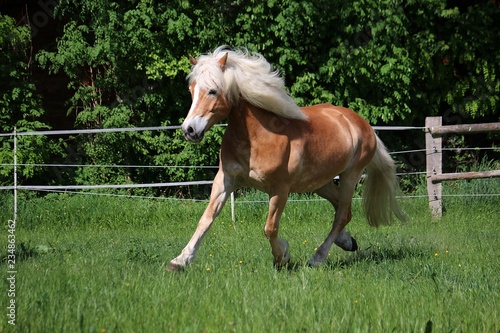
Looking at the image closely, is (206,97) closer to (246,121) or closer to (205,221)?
(246,121)

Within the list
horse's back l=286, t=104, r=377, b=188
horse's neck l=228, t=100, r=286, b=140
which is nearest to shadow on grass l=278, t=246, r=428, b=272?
horse's back l=286, t=104, r=377, b=188

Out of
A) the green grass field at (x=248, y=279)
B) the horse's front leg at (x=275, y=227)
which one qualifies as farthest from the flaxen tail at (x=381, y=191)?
the horse's front leg at (x=275, y=227)

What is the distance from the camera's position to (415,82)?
13.6m

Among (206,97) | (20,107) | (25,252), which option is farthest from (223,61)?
(20,107)

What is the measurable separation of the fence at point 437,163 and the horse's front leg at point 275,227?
5.48 m

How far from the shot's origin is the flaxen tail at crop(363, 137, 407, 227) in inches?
329

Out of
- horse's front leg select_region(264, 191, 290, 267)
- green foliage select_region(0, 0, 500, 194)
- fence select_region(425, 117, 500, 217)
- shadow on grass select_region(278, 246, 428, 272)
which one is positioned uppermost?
green foliage select_region(0, 0, 500, 194)

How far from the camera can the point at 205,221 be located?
6449 millimetres

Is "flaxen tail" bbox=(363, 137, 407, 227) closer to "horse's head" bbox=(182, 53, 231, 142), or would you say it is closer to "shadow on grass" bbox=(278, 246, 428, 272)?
"shadow on grass" bbox=(278, 246, 428, 272)

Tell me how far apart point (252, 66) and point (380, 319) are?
9.60 feet

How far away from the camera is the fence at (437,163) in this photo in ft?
37.9

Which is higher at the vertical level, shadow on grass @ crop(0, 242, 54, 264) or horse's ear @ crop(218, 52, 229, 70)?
horse's ear @ crop(218, 52, 229, 70)

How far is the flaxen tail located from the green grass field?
0.32 metres

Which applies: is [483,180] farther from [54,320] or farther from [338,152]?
[54,320]
